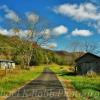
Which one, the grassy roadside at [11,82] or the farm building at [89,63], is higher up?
the farm building at [89,63]

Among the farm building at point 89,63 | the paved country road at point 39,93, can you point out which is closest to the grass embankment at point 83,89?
the paved country road at point 39,93

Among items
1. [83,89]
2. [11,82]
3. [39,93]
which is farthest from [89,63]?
[39,93]

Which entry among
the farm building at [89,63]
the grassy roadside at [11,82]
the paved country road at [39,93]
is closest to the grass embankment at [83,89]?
the paved country road at [39,93]

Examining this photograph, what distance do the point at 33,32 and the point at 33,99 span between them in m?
57.8

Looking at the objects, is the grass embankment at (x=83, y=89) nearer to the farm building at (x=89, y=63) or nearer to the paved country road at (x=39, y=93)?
the paved country road at (x=39, y=93)

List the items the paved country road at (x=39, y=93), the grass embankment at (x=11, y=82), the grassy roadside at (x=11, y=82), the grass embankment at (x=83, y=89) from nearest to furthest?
the paved country road at (x=39, y=93)
the grass embankment at (x=83, y=89)
the grassy roadside at (x=11, y=82)
the grass embankment at (x=11, y=82)

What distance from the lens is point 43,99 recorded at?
17.6m

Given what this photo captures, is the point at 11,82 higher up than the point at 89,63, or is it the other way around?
the point at 89,63

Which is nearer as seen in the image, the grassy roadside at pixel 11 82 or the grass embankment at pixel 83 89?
the grass embankment at pixel 83 89

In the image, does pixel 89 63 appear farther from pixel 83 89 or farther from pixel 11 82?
pixel 83 89

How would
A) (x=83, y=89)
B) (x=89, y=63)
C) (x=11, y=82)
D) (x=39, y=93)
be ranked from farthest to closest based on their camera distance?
(x=89, y=63) → (x=11, y=82) → (x=83, y=89) → (x=39, y=93)

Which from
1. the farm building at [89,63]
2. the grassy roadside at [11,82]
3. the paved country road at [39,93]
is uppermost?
the farm building at [89,63]

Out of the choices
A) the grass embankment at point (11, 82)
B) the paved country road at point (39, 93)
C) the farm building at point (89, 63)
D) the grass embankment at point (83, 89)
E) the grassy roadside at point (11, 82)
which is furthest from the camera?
the farm building at point (89, 63)

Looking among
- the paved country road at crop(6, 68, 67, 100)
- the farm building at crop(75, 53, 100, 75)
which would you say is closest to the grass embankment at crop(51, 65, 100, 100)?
the paved country road at crop(6, 68, 67, 100)
